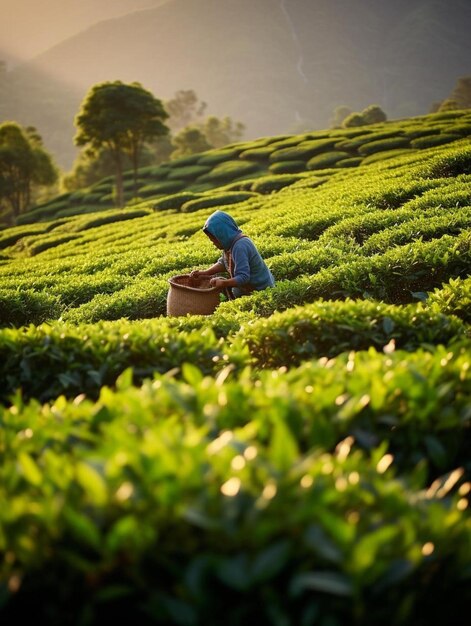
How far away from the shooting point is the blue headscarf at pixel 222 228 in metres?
5.86

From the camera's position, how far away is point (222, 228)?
5.89 metres

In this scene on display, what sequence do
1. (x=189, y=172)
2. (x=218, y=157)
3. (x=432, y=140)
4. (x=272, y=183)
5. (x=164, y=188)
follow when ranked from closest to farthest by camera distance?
(x=272, y=183)
(x=432, y=140)
(x=164, y=188)
(x=189, y=172)
(x=218, y=157)

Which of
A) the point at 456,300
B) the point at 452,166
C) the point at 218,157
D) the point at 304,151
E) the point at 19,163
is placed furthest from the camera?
the point at 19,163

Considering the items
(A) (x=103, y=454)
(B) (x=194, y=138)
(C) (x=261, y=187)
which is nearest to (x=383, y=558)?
(A) (x=103, y=454)

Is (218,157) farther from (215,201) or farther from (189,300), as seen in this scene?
(189,300)

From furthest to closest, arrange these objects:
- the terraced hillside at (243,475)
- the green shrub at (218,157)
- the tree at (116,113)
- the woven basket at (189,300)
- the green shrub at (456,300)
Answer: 1. the green shrub at (218,157)
2. the tree at (116,113)
3. the woven basket at (189,300)
4. the green shrub at (456,300)
5. the terraced hillside at (243,475)

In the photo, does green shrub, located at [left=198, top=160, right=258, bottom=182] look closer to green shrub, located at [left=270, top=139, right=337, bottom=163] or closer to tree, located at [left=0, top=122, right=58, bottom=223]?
green shrub, located at [left=270, top=139, right=337, bottom=163]

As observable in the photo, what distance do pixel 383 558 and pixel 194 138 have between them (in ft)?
199

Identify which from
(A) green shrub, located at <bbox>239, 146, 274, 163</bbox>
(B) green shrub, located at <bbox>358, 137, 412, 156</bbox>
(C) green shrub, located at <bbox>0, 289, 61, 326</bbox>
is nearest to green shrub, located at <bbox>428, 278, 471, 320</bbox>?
(C) green shrub, located at <bbox>0, 289, 61, 326</bbox>

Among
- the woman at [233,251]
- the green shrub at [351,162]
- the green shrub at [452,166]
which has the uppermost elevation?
the green shrub at [351,162]

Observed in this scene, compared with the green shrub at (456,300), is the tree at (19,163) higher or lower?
higher

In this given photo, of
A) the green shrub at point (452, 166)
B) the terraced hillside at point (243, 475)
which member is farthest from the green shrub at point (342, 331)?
the green shrub at point (452, 166)

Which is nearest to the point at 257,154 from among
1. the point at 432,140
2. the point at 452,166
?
the point at 432,140

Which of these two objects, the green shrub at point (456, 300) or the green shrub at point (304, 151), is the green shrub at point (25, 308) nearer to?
the green shrub at point (456, 300)
